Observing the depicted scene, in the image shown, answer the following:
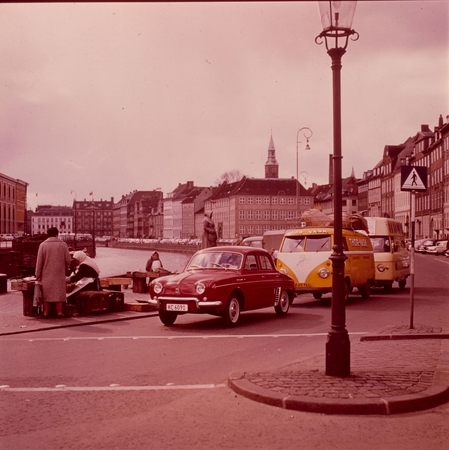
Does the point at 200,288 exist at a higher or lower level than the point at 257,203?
lower

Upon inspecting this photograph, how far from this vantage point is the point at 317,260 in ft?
65.3

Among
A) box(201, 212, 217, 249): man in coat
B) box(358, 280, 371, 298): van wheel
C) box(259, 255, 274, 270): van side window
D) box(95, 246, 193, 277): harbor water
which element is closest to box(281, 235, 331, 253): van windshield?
box(358, 280, 371, 298): van wheel

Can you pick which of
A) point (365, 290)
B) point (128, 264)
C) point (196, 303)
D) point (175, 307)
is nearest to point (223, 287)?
point (196, 303)

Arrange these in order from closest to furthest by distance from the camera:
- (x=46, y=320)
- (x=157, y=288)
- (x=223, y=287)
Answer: (x=223, y=287), (x=157, y=288), (x=46, y=320)

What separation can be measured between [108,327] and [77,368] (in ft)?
16.2

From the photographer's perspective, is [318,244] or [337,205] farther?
[318,244]

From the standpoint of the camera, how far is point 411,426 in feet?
21.2

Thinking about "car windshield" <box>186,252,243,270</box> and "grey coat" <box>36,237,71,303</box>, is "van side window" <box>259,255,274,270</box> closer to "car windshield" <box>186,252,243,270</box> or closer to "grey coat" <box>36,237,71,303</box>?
"car windshield" <box>186,252,243,270</box>

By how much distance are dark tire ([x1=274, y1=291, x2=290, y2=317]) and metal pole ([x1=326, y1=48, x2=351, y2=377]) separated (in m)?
8.31

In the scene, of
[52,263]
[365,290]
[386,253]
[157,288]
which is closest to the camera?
[157,288]

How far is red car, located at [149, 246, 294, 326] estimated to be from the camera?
1420 centimetres

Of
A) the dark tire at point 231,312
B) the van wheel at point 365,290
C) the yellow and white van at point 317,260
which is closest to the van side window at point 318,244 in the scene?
the yellow and white van at point 317,260

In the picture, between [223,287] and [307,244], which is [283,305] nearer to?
[223,287]

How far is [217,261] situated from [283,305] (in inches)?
85.8
